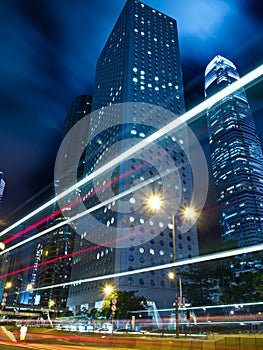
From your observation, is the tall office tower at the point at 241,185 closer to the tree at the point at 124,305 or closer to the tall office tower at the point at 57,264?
the tall office tower at the point at 57,264

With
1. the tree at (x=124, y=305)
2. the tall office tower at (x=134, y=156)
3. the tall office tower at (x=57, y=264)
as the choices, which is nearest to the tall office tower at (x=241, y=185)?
the tall office tower at (x=57, y=264)

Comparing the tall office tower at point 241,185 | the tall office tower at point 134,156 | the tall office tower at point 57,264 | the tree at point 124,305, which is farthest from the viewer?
the tall office tower at point 241,185

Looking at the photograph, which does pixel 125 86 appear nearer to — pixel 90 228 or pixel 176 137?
pixel 176 137

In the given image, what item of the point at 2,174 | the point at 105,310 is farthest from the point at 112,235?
the point at 2,174

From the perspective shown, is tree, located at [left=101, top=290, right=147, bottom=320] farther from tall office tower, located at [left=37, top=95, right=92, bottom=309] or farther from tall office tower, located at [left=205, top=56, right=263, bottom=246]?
tall office tower, located at [left=205, top=56, right=263, bottom=246]

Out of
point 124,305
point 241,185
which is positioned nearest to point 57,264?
point 124,305

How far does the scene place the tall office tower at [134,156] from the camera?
74.9m

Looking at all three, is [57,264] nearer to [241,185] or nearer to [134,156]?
[134,156]

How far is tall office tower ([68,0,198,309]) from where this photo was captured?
246 feet

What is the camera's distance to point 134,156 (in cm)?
8444

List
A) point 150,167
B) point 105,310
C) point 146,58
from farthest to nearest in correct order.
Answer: point 146,58 < point 150,167 < point 105,310

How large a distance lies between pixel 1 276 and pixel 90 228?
3196cm

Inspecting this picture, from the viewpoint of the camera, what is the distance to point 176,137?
97.1 metres

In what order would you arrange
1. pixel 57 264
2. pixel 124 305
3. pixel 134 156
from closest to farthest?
pixel 124 305
pixel 134 156
pixel 57 264
